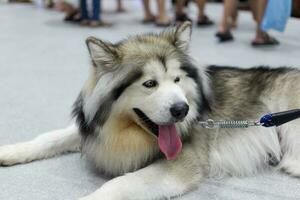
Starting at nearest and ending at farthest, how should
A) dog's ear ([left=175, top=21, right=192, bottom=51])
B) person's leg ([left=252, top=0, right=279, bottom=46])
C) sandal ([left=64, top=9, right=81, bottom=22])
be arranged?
dog's ear ([left=175, top=21, right=192, bottom=51])
person's leg ([left=252, top=0, right=279, bottom=46])
sandal ([left=64, top=9, right=81, bottom=22])

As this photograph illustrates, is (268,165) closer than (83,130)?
No

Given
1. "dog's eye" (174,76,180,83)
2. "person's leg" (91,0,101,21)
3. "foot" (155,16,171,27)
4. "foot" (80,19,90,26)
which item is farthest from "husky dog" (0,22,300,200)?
"foot" (80,19,90,26)

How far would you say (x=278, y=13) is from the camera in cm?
426

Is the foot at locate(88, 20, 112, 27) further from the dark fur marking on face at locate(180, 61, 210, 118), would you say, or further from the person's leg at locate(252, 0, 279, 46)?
the dark fur marking on face at locate(180, 61, 210, 118)

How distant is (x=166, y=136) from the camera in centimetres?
190

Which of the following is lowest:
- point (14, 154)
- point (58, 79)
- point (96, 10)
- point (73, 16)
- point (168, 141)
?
point (73, 16)

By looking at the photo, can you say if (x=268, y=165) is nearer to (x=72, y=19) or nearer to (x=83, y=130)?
(x=83, y=130)

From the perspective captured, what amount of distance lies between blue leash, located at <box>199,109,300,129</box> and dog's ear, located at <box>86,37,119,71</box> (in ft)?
1.79

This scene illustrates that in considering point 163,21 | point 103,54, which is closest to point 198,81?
point 103,54

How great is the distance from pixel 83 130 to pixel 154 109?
0.41 meters

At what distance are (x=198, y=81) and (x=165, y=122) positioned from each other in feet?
1.04

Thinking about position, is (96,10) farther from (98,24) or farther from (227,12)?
(227,12)

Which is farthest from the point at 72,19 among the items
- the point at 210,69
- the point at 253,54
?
the point at 210,69

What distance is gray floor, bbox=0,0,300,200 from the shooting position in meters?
2.03
